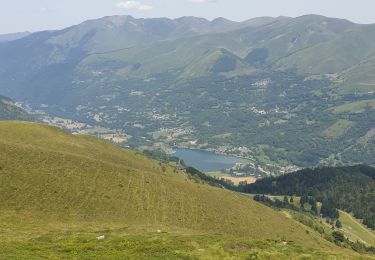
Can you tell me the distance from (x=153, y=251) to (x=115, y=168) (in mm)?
70559

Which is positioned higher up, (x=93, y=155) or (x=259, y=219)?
(x=93, y=155)

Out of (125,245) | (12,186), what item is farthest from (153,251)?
(12,186)

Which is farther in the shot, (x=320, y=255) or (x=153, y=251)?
(x=320, y=255)

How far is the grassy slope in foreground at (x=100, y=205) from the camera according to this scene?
9219cm

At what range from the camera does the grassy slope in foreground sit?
9219cm

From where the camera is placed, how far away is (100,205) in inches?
4387

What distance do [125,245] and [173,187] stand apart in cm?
6612

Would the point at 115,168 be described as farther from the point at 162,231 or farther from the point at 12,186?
the point at 162,231

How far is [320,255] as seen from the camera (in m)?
78.3

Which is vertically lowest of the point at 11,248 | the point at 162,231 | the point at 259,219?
the point at 259,219

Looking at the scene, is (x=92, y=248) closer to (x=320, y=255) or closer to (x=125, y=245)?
(x=125, y=245)

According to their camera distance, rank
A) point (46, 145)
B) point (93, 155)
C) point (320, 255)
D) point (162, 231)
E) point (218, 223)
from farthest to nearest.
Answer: point (93, 155) < point (46, 145) < point (218, 223) < point (162, 231) < point (320, 255)

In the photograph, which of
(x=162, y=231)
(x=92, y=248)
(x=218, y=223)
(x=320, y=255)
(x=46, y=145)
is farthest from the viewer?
(x=46, y=145)

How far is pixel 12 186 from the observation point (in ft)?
349
